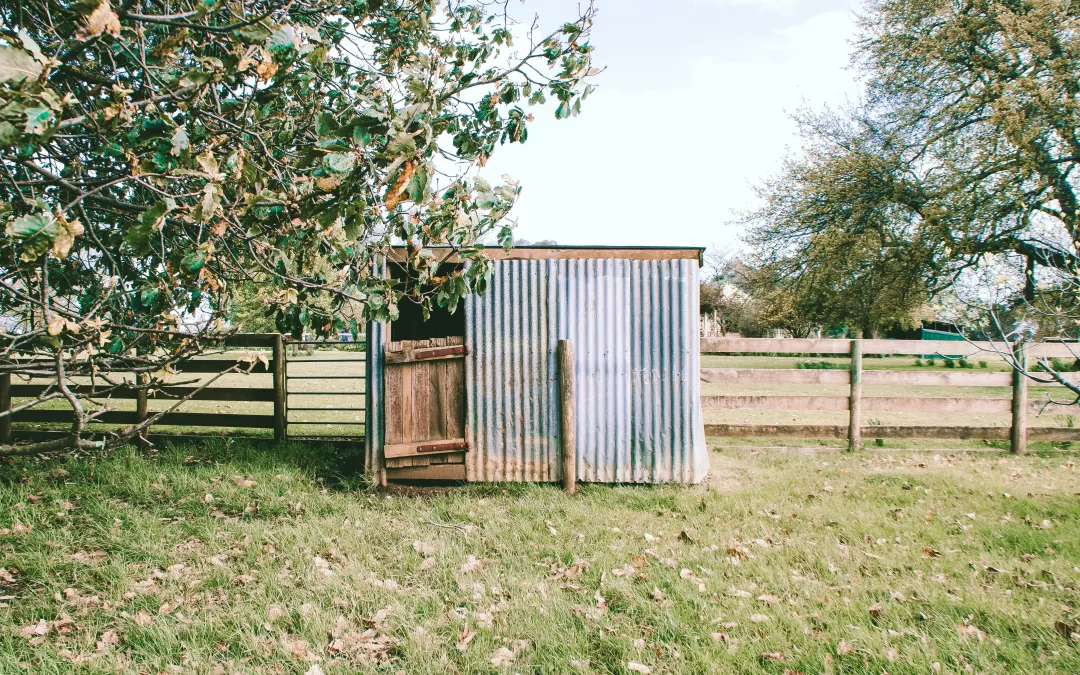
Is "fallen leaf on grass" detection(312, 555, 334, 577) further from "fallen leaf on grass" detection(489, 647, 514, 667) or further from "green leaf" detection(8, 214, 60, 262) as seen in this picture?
"green leaf" detection(8, 214, 60, 262)

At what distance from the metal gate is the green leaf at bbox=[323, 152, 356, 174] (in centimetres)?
364

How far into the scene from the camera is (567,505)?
5.74m

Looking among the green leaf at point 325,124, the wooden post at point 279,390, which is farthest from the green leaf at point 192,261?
the wooden post at point 279,390

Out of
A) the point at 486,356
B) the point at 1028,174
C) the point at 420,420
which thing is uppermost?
the point at 1028,174

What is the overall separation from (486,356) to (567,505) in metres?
1.73

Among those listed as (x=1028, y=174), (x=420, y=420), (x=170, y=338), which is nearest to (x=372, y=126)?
(x=170, y=338)

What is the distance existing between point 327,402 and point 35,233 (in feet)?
45.7

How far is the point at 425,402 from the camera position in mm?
6484

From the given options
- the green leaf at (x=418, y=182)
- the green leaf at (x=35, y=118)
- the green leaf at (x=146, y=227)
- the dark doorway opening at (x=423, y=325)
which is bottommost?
the dark doorway opening at (x=423, y=325)

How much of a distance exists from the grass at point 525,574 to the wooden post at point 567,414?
21cm

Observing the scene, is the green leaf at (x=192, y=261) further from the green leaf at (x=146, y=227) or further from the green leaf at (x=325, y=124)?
the green leaf at (x=325, y=124)

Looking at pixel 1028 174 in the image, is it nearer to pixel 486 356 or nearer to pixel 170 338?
pixel 486 356

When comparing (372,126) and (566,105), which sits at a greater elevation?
(566,105)

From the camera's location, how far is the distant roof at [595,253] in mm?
6430
